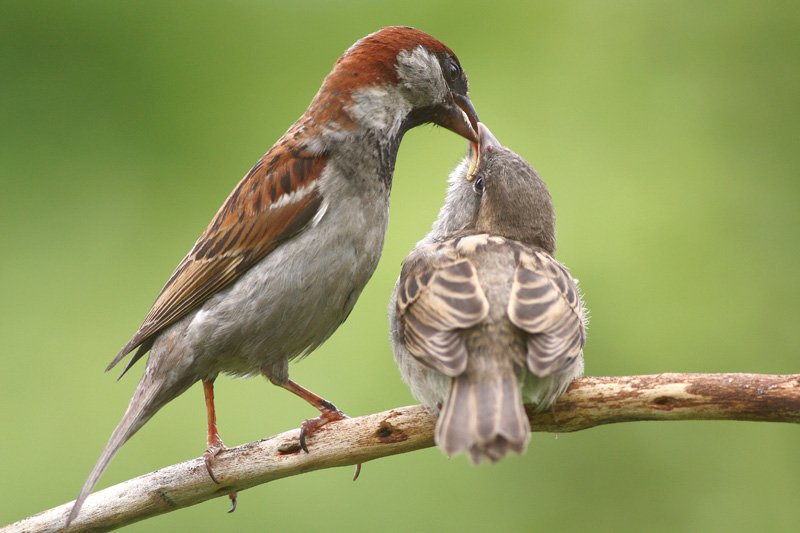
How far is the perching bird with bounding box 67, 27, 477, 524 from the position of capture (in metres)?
4.80

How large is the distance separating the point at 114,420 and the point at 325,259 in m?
1.77

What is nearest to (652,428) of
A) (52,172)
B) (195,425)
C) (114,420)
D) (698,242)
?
(698,242)

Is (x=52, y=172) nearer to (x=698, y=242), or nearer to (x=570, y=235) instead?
(x=570, y=235)

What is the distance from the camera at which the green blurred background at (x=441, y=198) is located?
5.88m

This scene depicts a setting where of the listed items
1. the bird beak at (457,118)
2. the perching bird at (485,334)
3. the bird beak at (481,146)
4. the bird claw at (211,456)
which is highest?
the bird beak at (457,118)

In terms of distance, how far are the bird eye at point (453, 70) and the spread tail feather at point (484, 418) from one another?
1823 millimetres

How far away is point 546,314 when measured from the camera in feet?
13.2

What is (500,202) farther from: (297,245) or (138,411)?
(138,411)

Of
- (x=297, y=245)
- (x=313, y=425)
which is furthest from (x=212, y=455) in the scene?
(x=297, y=245)

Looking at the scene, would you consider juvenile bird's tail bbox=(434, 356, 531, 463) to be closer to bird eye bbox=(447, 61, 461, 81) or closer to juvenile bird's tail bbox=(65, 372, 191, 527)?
juvenile bird's tail bbox=(65, 372, 191, 527)

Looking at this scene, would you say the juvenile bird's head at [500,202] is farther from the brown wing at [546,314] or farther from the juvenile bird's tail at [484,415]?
the juvenile bird's tail at [484,415]

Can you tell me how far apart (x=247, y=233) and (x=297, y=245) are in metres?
0.25

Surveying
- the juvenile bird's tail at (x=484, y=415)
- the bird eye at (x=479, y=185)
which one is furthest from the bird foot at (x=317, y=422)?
the bird eye at (x=479, y=185)

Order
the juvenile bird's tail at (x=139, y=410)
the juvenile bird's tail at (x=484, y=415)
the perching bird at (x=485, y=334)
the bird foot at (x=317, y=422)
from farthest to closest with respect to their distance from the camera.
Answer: the juvenile bird's tail at (x=139, y=410)
the bird foot at (x=317, y=422)
the perching bird at (x=485, y=334)
the juvenile bird's tail at (x=484, y=415)
